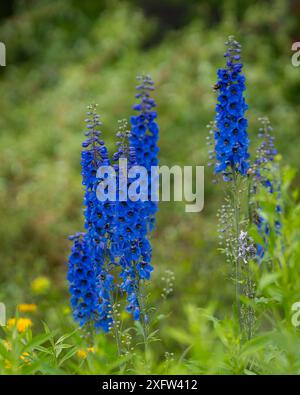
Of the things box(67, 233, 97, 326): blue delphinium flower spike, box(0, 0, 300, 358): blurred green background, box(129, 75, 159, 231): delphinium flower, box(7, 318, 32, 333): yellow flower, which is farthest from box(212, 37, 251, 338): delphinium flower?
box(0, 0, 300, 358): blurred green background

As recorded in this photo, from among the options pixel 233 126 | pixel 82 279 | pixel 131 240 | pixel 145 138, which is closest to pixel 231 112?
pixel 233 126

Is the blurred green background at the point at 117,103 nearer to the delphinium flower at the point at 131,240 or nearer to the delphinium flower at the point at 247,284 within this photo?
the delphinium flower at the point at 131,240

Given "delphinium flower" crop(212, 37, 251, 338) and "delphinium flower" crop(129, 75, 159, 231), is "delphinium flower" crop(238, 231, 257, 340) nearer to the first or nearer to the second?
"delphinium flower" crop(212, 37, 251, 338)

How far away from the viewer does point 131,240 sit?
135 inches

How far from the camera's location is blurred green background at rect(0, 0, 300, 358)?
7.11m

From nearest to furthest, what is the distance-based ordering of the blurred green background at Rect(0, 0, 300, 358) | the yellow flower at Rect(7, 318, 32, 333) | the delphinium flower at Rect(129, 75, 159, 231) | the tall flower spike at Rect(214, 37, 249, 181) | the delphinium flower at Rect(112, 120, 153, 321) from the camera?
the yellow flower at Rect(7, 318, 32, 333) → the delphinium flower at Rect(112, 120, 153, 321) → the tall flower spike at Rect(214, 37, 249, 181) → the delphinium flower at Rect(129, 75, 159, 231) → the blurred green background at Rect(0, 0, 300, 358)

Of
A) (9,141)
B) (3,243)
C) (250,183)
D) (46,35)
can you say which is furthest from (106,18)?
(250,183)

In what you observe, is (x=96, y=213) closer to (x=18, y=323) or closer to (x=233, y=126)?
(x=233, y=126)

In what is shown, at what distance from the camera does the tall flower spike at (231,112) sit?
347 centimetres

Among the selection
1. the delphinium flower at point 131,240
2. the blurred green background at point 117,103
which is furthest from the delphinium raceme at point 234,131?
the blurred green background at point 117,103

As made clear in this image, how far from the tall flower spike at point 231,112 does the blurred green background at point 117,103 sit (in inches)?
109

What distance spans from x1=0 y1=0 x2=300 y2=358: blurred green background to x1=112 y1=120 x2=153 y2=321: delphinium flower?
2.26 m

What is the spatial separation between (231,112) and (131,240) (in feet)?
3.05
